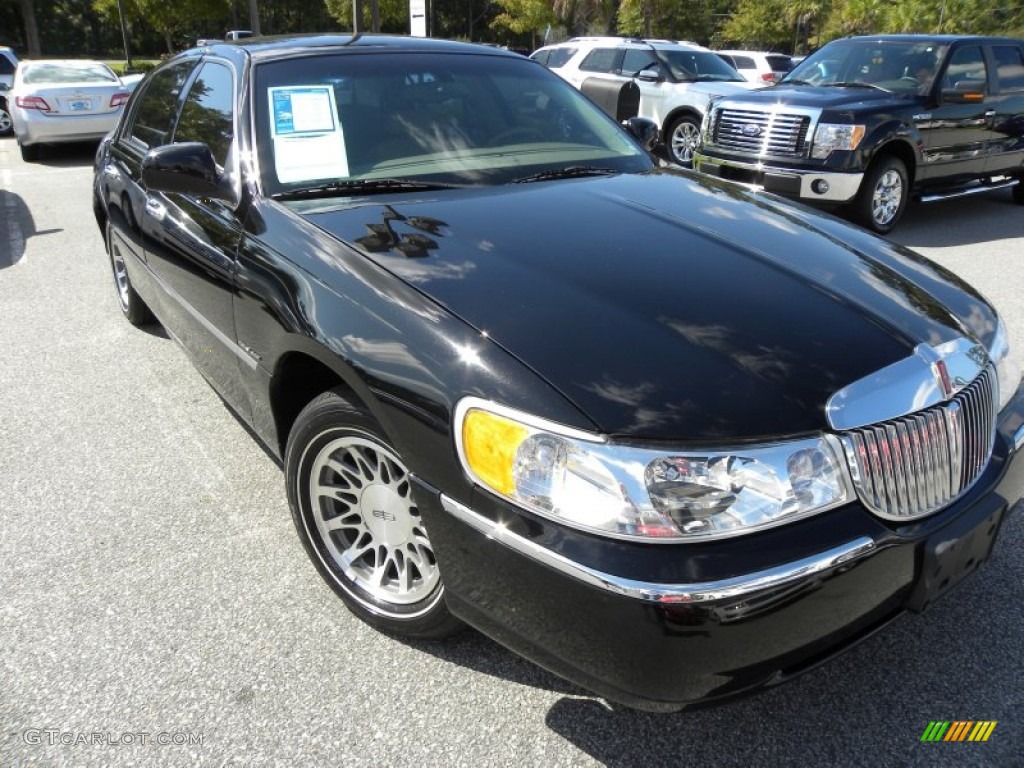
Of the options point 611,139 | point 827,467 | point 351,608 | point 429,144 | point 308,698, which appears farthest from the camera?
point 611,139

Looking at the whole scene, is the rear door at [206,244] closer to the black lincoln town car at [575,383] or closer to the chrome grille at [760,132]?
the black lincoln town car at [575,383]

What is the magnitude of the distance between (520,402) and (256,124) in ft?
5.76

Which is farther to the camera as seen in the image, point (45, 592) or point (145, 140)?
point (145, 140)

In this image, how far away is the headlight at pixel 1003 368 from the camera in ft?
7.47

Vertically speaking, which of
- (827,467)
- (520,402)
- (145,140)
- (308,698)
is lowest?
(308,698)

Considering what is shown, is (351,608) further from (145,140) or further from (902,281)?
(145,140)

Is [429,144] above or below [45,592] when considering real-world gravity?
above

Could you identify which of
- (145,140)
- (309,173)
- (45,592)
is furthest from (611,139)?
(45,592)

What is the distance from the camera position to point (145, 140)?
412cm

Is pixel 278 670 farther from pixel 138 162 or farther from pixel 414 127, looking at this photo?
pixel 138 162

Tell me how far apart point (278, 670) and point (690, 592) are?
129 cm

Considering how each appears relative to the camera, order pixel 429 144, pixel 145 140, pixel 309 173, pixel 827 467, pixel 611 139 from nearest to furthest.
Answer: pixel 827 467 → pixel 309 173 → pixel 429 144 → pixel 611 139 → pixel 145 140

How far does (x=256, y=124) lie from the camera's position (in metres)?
2.85

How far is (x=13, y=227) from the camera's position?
25.5 feet
